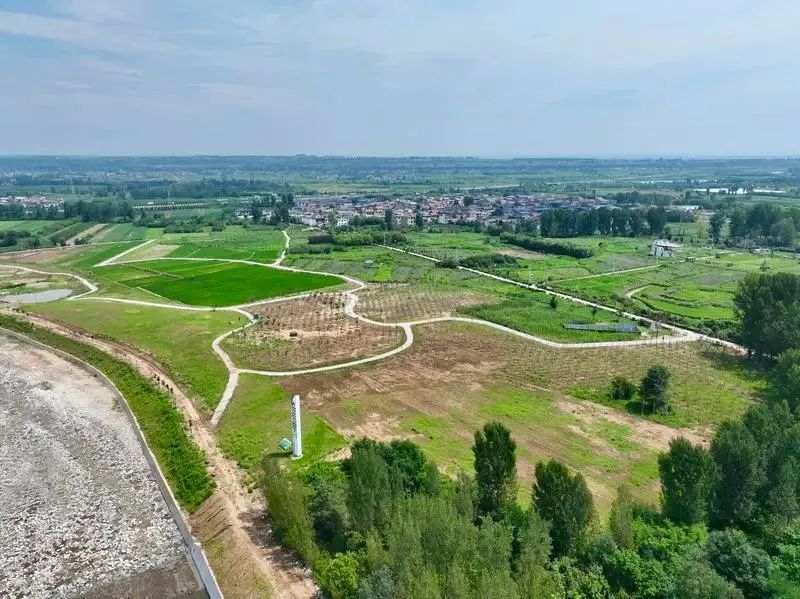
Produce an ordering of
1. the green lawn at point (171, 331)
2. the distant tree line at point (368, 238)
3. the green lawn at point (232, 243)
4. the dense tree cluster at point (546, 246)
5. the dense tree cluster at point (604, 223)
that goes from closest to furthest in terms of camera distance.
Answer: the green lawn at point (171, 331) < the dense tree cluster at point (546, 246) < the green lawn at point (232, 243) < the distant tree line at point (368, 238) < the dense tree cluster at point (604, 223)

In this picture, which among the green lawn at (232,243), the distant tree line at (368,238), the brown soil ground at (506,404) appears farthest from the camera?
the distant tree line at (368,238)

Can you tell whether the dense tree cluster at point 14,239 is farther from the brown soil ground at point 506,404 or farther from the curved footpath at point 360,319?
the brown soil ground at point 506,404

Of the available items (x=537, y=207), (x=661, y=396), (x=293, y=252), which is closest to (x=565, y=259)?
(x=293, y=252)

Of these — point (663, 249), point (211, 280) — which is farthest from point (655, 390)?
point (663, 249)

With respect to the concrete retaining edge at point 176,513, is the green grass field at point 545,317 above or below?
above

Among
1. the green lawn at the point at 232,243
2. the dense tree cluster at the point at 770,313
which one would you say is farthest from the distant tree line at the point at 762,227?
the green lawn at the point at 232,243

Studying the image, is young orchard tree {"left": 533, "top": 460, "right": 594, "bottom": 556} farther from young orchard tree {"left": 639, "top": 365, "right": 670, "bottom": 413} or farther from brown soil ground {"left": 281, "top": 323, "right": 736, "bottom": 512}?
young orchard tree {"left": 639, "top": 365, "right": 670, "bottom": 413}
